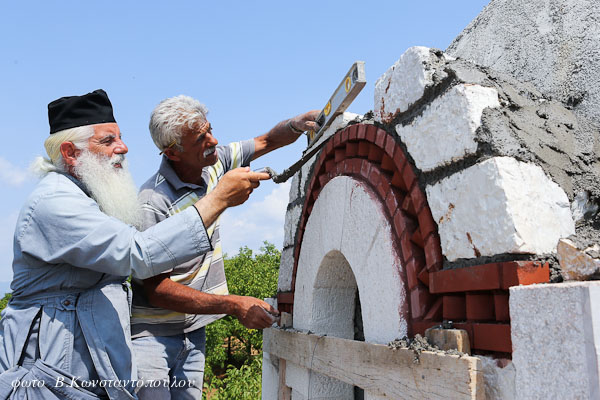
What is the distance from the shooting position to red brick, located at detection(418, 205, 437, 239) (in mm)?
1802

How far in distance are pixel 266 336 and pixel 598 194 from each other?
246cm

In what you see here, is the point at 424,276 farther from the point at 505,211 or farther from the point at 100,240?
the point at 100,240

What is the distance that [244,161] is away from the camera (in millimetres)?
3455

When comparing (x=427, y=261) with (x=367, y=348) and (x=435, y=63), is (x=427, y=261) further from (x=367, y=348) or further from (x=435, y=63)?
(x=435, y=63)

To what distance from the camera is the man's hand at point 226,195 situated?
203cm

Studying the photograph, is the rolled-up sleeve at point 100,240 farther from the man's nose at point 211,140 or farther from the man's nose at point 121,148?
the man's nose at point 211,140

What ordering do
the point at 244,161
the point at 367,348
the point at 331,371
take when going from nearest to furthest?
1. the point at 367,348
2. the point at 331,371
3. the point at 244,161

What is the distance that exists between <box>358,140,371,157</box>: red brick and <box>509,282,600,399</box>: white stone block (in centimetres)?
120

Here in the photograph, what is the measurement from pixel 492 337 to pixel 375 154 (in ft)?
3.57

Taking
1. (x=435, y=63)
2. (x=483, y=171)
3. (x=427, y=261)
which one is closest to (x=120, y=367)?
(x=427, y=261)

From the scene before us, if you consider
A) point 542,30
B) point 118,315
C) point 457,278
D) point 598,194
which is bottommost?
point 118,315

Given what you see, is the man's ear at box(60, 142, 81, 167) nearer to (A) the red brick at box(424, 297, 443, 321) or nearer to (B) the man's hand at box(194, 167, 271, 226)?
(B) the man's hand at box(194, 167, 271, 226)

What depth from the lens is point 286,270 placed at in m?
3.57

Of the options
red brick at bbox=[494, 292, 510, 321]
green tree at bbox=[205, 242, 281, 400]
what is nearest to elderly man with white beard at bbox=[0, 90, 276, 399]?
red brick at bbox=[494, 292, 510, 321]
